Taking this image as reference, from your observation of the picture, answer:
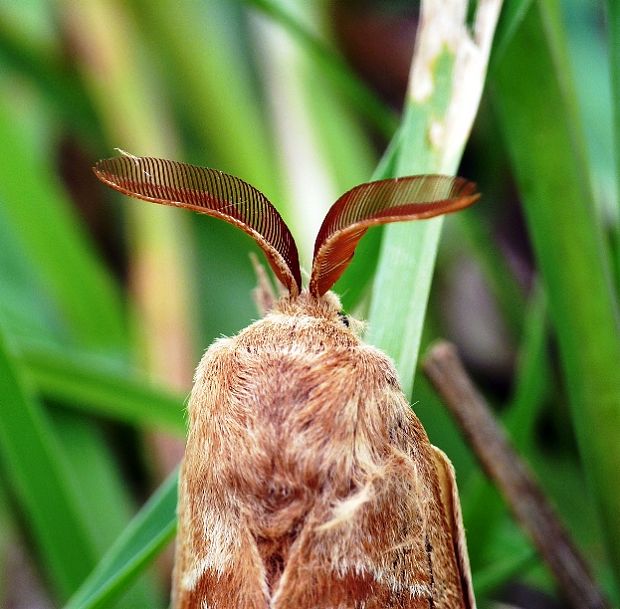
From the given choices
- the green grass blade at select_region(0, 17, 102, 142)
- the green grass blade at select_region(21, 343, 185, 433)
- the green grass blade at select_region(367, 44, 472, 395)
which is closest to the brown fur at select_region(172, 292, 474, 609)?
the green grass blade at select_region(367, 44, 472, 395)

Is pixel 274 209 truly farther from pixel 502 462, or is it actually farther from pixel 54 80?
pixel 54 80

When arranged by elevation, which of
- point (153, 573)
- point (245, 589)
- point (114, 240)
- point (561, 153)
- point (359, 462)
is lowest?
point (153, 573)

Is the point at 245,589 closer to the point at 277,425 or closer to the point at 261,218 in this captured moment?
the point at 277,425

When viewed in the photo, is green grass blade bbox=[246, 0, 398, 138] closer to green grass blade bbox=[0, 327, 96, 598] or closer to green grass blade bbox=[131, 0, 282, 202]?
green grass blade bbox=[131, 0, 282, 202]

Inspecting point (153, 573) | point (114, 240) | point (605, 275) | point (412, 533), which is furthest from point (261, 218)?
point (114, 240)

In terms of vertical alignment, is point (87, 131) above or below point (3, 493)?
above

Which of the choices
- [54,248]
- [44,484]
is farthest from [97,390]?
[54,248]
